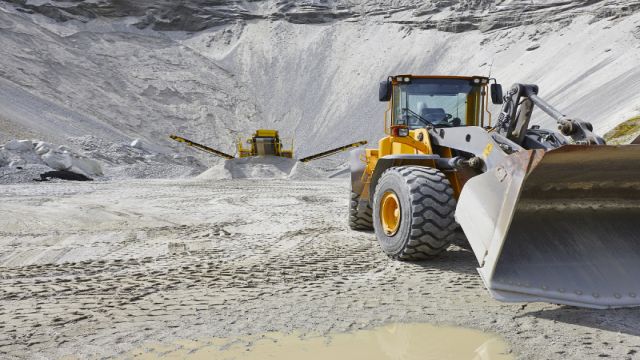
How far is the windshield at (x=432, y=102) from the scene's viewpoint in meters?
5.83

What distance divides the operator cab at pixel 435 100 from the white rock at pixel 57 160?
48.3 feet

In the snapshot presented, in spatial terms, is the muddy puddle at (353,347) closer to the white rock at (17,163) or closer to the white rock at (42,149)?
the white rock at (17,163)

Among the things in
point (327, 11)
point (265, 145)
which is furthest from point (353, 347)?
point (327, 11)

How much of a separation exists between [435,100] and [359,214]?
1.73 meters

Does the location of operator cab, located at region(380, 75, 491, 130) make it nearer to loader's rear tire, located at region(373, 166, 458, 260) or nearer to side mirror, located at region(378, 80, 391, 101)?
side mirror, located at region(378, 80, 391, 101)

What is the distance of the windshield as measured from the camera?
19.1 ft

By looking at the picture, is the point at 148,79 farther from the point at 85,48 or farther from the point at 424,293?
the point at 424,293

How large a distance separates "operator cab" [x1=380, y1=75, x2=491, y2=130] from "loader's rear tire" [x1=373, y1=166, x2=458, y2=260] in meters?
1.51

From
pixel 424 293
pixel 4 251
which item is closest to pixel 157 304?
pixel 424 293

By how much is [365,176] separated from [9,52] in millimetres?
34419

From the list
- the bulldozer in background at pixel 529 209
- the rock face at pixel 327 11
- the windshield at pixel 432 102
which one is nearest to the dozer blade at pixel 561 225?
the bulldozer in background at pixel 529 209

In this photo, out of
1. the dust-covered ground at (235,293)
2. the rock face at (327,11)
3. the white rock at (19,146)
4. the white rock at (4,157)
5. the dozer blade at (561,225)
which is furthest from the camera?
the rock face at (327,11)

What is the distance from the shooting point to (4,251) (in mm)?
5379

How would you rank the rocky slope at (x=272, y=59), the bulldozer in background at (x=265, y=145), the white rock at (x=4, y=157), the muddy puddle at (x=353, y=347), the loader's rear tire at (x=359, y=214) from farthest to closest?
1. the rocky slope at (x=272, y=59)
2. the bulldozer in background at (x=265, y=145)
3. the white rock at (x=4, y=157)
4. the loader's rear tire at (x=359, y=214)
5. the muddy puddle at (x=353, y=347)
